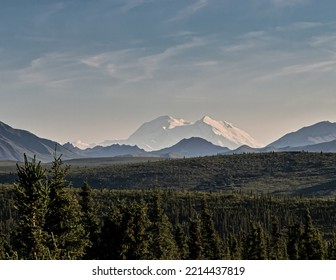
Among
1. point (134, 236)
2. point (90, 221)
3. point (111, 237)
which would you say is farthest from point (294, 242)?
point (90, 221)

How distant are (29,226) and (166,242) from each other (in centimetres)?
4535

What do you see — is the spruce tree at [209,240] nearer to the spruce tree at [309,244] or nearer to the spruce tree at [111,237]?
the spruce tree at [309,244]

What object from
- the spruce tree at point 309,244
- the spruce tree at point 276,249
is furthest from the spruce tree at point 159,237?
the spruce tree at point 276,249

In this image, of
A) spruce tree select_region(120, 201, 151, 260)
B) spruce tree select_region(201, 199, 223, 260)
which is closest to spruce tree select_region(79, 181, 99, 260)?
spruce tree select_region(120, 201, 151, 260)

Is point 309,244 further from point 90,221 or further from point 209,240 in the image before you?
point 90,221

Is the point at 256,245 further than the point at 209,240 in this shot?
Yes

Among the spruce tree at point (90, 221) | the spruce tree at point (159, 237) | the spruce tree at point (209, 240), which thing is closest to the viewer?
Answer: the spruce tree at point (90, 221)

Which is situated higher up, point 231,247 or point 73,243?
point 73,243

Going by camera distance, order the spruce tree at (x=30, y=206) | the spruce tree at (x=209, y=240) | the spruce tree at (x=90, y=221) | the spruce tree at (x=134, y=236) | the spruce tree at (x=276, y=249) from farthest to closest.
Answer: the spruce tree at (x=276, y=249) → the spruce tree at (x=209, y=240) → the spruce tree at (x=90, y=221) → the spruce tree at (x=134, y=236) → the spruce tree at (x=30, y=206)

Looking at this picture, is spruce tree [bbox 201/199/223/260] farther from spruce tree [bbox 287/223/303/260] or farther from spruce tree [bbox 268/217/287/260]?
spruce tree [bbox 287/223/303/260]

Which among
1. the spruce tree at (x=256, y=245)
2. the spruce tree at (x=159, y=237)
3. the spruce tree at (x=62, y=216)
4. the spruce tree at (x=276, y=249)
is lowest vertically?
the spruce tree at (x=276, y=249)

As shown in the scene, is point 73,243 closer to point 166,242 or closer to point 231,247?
point 166,242
